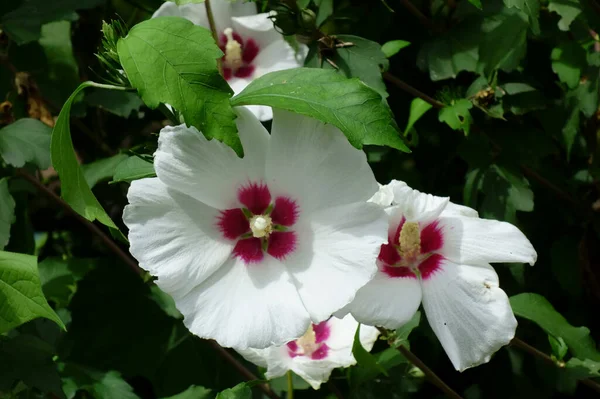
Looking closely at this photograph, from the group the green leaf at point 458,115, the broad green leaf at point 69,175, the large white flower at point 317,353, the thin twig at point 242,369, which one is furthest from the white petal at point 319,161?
the thin twig at point 242,369

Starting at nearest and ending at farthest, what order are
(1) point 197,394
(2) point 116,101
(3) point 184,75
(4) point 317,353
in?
(3) point 184,75 → (4) point 317,353 → (1) point 197,394 → (2) point 116,101

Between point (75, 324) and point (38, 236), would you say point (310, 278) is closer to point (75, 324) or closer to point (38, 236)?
point (75, 324)

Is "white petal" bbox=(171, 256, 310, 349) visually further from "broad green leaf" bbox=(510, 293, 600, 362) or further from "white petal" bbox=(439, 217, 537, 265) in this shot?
"broad green leaf" bbox=(510, 293, 600, 362)

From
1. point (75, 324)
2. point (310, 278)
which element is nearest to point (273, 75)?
point (310, 278)

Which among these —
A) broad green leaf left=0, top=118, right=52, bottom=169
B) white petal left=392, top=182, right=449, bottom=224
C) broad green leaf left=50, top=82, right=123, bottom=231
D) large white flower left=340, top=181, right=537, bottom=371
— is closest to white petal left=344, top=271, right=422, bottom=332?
large white flower left=340, top=181, right=537, bottom=371

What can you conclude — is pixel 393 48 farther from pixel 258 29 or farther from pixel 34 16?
pixel 34 16

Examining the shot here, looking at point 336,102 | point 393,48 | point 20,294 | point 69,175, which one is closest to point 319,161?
point 336,102
